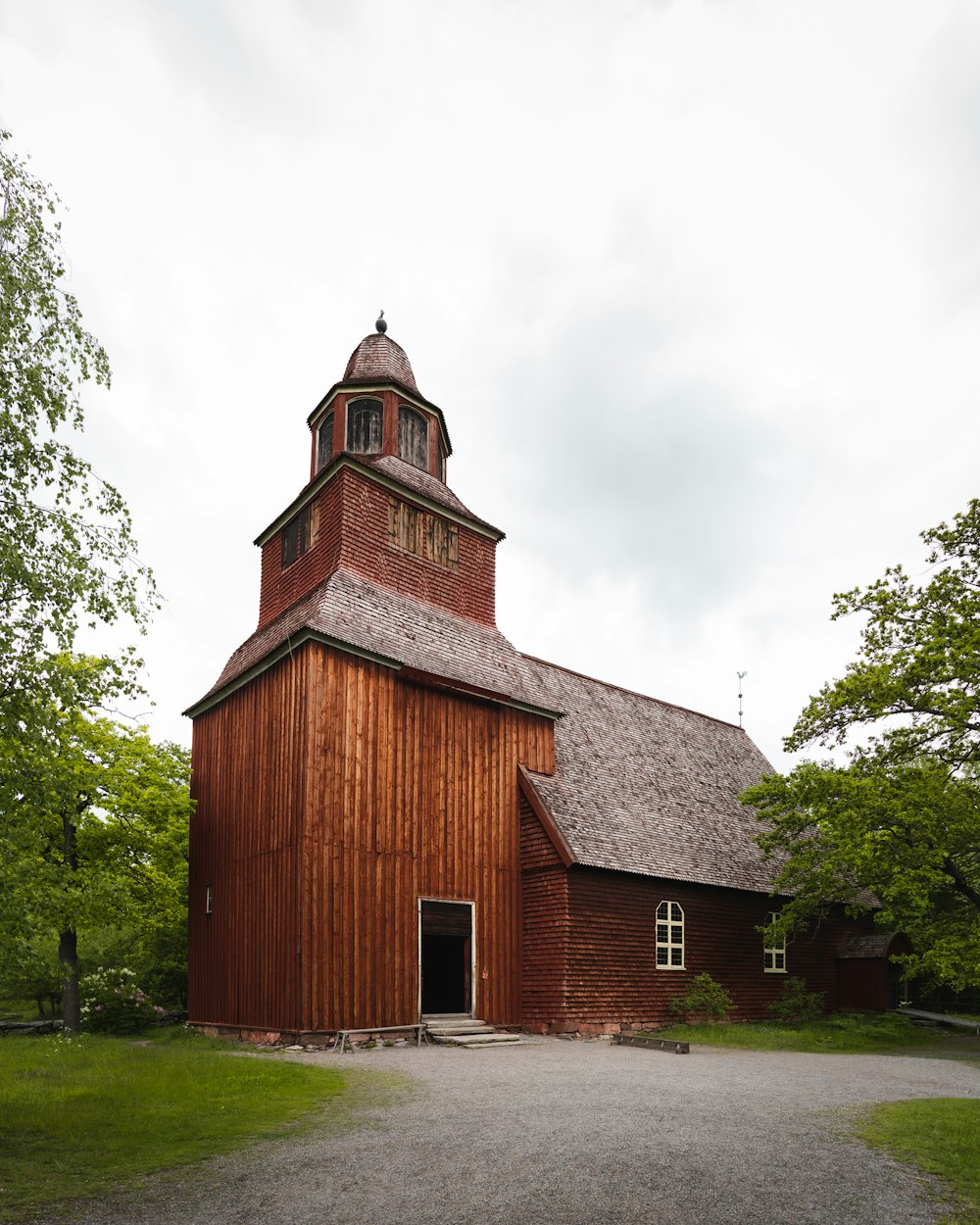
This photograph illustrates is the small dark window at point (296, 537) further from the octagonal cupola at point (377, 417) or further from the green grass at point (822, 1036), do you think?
the green grass at point (822, 1036)

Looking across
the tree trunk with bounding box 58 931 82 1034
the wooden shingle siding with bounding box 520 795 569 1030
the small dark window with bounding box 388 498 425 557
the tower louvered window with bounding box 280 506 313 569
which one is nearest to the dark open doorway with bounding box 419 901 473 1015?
the wooden shingle siding with bounding box 520 795 569 1030

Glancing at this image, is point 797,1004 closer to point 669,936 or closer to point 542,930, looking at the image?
point 669,936

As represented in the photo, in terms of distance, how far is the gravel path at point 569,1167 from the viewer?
6688 millimetres

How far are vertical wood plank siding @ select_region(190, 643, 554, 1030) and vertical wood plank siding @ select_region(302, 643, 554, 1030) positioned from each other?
0.03m

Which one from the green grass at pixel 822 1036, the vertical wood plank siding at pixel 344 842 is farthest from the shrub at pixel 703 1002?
the vertical wood plank siding at pixel 344 842

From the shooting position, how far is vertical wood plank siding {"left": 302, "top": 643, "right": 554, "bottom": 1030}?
60.9 ft

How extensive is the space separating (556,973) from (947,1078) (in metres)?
8.55

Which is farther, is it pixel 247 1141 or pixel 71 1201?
pixel 247 1141

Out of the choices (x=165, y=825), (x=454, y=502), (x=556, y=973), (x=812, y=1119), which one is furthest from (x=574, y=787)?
(x=812, y=1119)

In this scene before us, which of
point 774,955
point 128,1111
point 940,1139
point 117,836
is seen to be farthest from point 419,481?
point 940,1139

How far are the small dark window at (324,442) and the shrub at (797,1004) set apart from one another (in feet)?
62.8

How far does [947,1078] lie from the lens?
49.5 ft

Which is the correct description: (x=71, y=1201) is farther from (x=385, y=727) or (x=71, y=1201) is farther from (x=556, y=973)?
(x=556, y=973)

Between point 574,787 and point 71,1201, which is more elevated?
point 574,787
